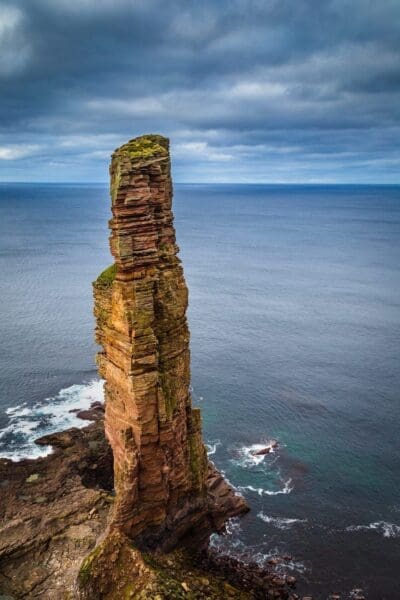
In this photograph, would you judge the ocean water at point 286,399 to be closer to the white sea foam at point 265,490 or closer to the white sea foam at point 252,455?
the white sea foam at point 265,490

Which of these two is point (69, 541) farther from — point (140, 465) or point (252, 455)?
point (252, 455)

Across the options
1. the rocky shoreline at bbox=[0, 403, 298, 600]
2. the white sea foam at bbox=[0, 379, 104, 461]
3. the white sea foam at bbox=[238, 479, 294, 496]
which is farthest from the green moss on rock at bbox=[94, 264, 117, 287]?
the white sea foam at bbox=[238, 479, 294, 496]

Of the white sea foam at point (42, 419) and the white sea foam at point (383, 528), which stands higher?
the white sea foam at point (42, 419)

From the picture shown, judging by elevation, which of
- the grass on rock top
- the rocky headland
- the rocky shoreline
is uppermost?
the grass on rock top

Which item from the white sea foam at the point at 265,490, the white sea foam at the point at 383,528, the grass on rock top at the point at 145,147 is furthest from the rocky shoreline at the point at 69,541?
the grass on rock top at the point at 145,147

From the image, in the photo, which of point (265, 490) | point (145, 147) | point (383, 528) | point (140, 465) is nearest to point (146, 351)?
point (140, 465)

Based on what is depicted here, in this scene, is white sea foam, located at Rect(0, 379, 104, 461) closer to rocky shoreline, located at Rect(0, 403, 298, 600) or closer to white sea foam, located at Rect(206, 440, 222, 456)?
rocky shoreline, located at Rect(0, 403, 298, 600)
